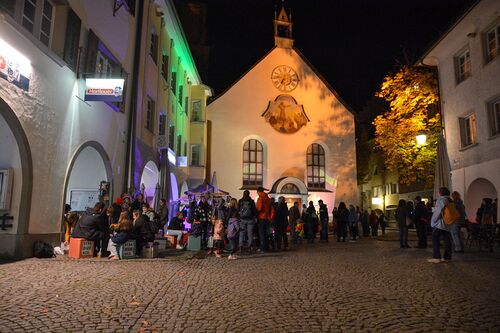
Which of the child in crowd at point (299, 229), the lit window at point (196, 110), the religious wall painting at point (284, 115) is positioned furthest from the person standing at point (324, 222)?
the lit window at point (196, 110)

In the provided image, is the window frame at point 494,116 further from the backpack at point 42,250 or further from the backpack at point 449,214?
the backpack at point 42,250

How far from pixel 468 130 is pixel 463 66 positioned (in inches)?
110

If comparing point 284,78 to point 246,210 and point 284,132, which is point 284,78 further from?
point 246,210

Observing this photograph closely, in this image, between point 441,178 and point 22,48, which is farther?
point 441,178

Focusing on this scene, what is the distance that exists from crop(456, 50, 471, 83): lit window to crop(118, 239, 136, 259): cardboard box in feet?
48.2

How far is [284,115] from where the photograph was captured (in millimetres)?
31359

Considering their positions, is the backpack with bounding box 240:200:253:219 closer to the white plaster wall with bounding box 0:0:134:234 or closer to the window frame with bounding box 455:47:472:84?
the white plaster wall with bounding box 0:0:134:234

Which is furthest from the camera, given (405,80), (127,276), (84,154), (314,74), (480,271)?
(314,74)

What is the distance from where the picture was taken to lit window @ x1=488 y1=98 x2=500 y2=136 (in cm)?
1493

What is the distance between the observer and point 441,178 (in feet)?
55.4

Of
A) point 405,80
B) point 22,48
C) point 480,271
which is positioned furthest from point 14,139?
point 405,80

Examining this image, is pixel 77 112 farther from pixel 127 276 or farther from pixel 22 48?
pixel 127 276

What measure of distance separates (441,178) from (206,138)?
58.0ft

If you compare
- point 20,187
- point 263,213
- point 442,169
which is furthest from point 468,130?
point 20,187
